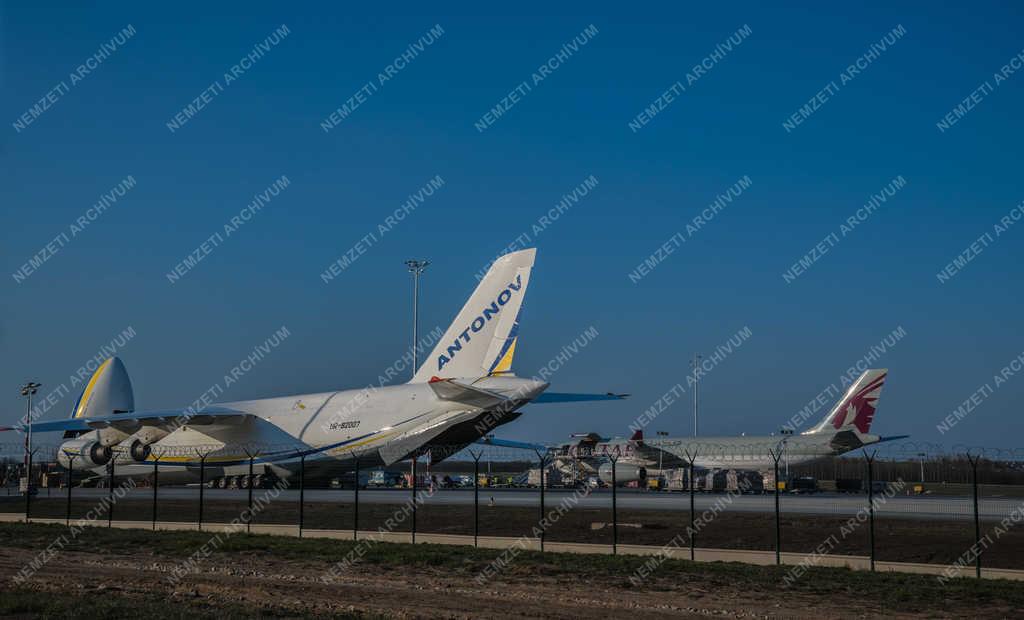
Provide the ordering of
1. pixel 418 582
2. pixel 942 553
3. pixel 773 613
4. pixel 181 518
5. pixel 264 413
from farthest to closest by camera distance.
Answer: pixel 264 413 < pixel 181 518 < pixel 942 553 < pixel 418 582 < pixel 773 613

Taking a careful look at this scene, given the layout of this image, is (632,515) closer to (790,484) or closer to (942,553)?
(942,553)

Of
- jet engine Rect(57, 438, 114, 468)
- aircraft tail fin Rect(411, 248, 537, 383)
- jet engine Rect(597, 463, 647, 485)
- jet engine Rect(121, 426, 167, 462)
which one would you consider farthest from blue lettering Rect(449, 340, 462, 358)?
jet engine Rect(597, 463, 647, 485)

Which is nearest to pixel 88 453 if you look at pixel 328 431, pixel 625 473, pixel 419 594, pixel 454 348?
pixel 328 431

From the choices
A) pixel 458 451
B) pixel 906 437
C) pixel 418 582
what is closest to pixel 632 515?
pixel 458 451

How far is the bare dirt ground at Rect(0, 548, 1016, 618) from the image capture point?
→ 425 inches

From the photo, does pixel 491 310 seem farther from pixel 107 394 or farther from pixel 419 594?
pixel 107 394

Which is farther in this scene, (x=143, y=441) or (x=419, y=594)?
(x=143, y=441)

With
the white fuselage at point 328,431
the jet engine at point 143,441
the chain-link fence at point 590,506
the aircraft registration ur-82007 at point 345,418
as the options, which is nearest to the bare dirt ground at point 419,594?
the chain-link fence at point 590,506

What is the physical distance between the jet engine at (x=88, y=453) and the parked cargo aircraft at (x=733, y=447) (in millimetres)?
16664

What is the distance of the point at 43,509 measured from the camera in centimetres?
3186

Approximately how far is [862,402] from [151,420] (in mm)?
32488

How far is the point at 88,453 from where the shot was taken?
42.4 meters

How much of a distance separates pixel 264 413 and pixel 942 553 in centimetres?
2810

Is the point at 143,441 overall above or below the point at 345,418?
below
